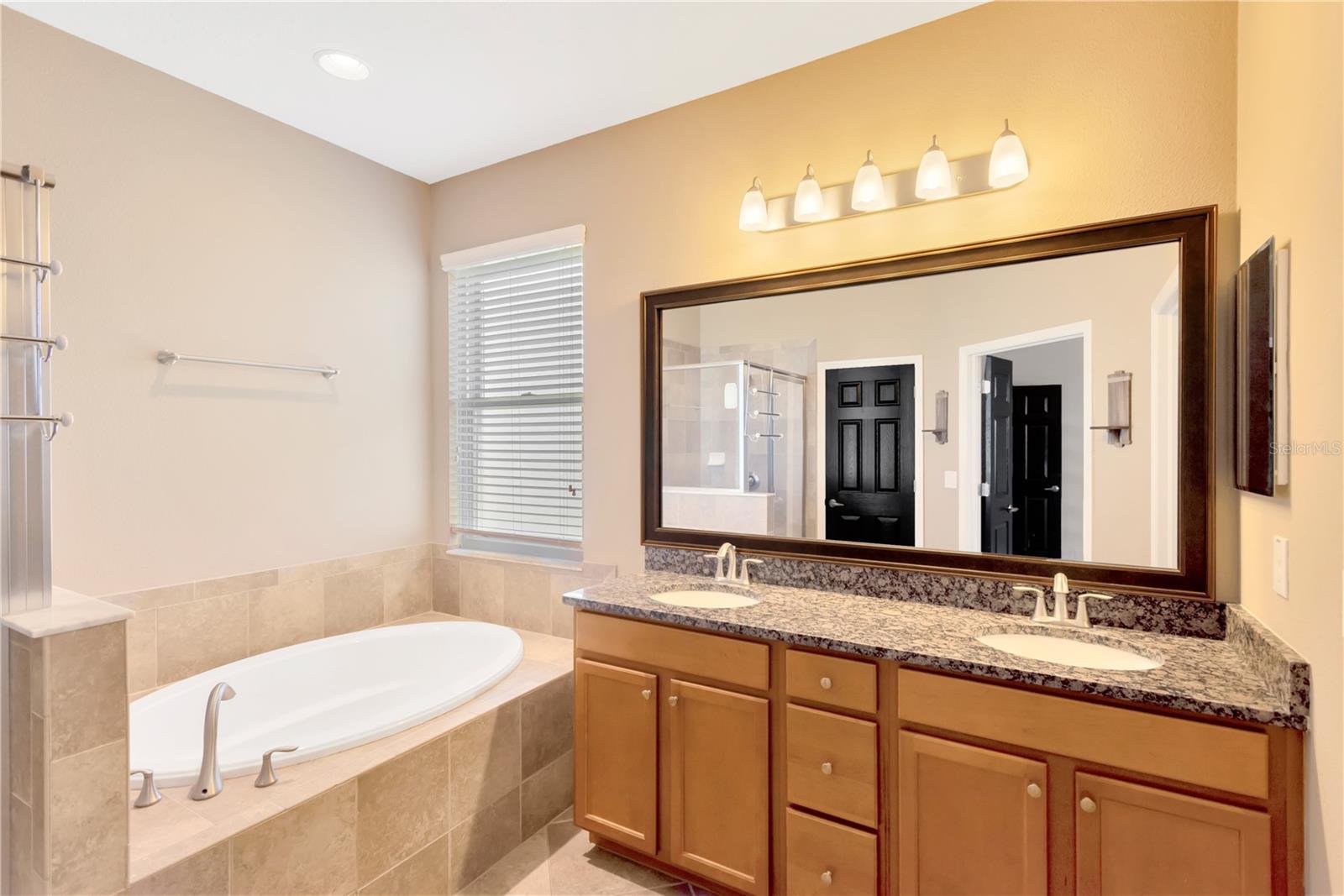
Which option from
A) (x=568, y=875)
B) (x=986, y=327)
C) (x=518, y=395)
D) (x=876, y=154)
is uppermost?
(x=876, y=154)

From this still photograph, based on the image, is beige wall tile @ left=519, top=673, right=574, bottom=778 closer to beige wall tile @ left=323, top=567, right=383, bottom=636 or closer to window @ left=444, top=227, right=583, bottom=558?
window @ left=444, top=227, right=583, bottom=558

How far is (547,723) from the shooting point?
2.40 meters

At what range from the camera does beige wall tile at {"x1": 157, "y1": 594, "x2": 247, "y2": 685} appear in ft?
7.79

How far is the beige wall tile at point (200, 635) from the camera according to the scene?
237 centimetres

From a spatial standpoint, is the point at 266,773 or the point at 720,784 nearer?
the point at 266,773

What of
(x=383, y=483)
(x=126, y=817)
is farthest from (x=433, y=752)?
(x=383, y=483)

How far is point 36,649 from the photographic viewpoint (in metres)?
1.28

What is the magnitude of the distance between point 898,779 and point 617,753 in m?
0.89

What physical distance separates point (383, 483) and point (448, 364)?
26.7 inches

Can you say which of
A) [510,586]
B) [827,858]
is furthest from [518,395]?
[827,858]

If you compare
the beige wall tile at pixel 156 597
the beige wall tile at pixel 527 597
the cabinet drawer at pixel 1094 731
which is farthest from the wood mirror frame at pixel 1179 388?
the beige wall tile at pixel 156 597

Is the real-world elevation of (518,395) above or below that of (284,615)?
above

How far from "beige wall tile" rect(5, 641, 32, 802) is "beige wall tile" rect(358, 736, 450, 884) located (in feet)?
2.29

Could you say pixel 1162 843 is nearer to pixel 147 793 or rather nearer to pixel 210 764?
pixel 210 764
